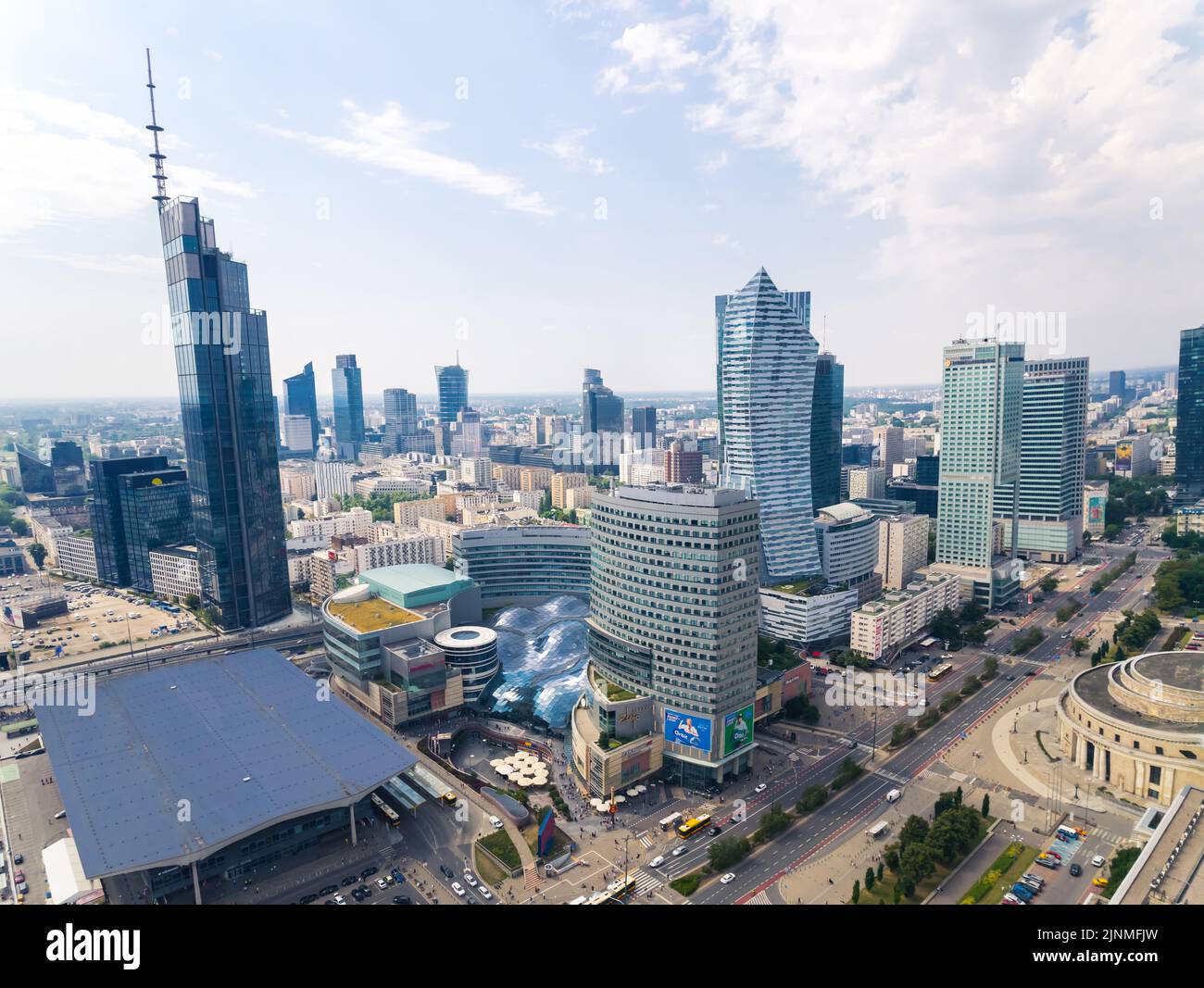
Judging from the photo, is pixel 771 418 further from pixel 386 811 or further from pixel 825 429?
pixel 386 811

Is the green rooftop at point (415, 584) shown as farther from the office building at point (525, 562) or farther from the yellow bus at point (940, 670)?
the yellow bus at point (940, 670)

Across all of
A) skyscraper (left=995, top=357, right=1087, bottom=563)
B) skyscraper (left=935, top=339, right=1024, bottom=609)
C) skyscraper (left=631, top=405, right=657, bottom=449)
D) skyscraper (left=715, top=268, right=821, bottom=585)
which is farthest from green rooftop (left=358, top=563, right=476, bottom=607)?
skyscraper (left=631, top=405, right=657, bottom=449)

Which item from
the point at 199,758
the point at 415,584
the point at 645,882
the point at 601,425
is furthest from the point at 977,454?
the point at 601,425

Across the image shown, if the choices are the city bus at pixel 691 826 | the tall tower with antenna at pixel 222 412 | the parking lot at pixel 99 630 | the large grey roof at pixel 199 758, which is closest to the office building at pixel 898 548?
the city bus at pixel 691 826

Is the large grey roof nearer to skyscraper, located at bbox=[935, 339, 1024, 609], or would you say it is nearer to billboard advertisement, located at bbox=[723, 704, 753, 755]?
billboard advertisement, located at bbox=[723, 704, 753, 755]
